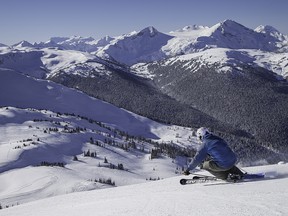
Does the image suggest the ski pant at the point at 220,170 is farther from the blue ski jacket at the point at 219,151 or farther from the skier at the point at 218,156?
the blue ski jacket at the point at 219,151

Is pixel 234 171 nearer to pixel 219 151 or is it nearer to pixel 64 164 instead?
pixel 219 151

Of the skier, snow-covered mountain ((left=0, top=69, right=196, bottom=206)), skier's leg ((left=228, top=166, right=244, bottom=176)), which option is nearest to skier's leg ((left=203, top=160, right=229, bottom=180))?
the skier

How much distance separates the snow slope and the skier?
665mm

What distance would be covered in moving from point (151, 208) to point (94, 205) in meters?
3.85

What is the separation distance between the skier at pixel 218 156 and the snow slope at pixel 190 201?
665 millimetres

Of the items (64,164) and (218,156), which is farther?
(64,164)

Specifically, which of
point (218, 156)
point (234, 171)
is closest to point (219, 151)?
point (218, 156)

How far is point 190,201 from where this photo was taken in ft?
50.3

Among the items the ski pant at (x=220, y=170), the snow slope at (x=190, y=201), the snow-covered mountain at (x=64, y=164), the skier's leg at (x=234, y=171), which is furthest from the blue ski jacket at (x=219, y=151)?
the snow-covered mountain at (x=64, y=164)

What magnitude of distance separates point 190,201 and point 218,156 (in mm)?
3520

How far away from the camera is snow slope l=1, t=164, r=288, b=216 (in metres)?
13.2

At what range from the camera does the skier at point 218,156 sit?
1808 cm

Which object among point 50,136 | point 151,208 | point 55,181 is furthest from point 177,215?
point 50,136

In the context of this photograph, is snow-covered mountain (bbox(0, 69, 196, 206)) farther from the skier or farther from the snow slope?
the skier
